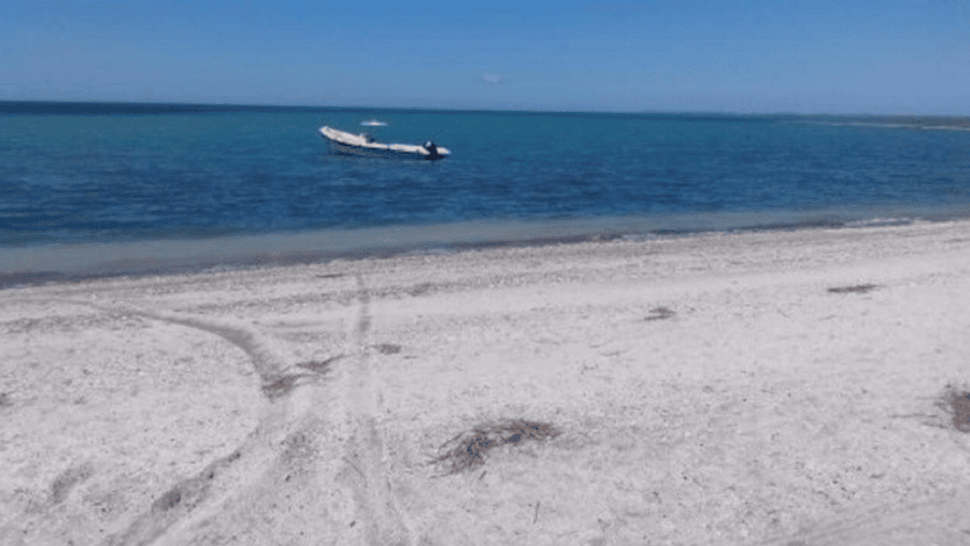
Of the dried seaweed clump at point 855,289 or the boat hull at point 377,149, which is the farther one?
the boat hull at point 377,149

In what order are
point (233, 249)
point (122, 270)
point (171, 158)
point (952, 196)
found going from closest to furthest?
point (122, 270), point (233, 249), point (952, 196), point (171, 158)

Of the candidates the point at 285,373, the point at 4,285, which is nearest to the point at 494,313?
the point at 285,373

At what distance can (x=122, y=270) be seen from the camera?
17.3 metres

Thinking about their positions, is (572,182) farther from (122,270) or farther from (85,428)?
(85,428)

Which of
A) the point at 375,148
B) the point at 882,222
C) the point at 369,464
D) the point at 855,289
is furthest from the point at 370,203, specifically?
the point at 369,464

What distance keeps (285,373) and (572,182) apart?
98.3ft

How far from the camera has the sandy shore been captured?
6.09m

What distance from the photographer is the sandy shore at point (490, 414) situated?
6.09 metres

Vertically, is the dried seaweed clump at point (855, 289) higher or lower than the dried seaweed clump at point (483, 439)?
higher

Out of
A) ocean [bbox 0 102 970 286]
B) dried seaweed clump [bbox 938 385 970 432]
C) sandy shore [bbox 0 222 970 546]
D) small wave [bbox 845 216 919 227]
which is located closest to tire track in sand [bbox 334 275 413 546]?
sandy shore [bbox 0 222 970 546]

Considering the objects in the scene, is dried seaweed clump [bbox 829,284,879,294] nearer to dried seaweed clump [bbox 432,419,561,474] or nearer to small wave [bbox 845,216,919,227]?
dried seaweed clump [bbox 432,419,561,474]

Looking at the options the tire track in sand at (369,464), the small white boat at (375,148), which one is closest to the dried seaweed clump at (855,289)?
the tire track in sand at (369,464)

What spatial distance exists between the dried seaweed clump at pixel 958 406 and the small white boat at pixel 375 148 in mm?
40184

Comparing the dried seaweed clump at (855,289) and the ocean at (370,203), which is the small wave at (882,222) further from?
the dried seaweed clump at (855,289)
